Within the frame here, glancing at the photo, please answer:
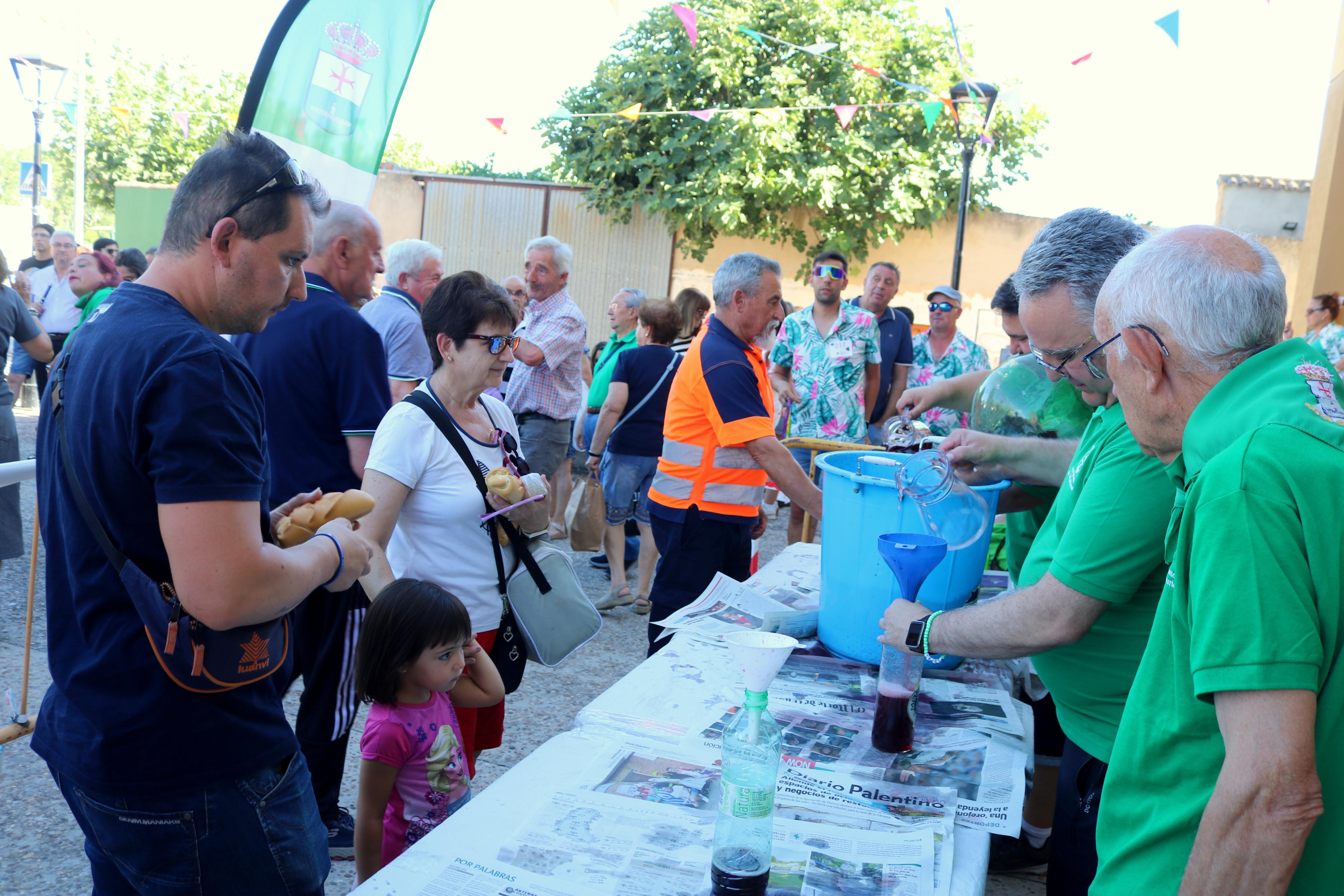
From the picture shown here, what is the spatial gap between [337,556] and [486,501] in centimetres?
94

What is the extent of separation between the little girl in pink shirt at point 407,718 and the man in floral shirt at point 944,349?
458 cm

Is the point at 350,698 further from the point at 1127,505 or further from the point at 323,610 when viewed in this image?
the point at 1127,505

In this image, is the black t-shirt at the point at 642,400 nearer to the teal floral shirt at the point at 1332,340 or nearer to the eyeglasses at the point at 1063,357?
the eyeglasses at the point at 1063,357

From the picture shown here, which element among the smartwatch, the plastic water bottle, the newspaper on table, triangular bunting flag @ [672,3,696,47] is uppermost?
triangular bunting flag @ [672,3,696,47]

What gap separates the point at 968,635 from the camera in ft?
5.92

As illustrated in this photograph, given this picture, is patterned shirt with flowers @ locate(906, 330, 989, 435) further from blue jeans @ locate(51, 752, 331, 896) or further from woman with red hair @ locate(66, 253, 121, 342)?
woman with red hair @ locate(66, 253, 121, 342)

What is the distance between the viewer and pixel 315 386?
2559 mm

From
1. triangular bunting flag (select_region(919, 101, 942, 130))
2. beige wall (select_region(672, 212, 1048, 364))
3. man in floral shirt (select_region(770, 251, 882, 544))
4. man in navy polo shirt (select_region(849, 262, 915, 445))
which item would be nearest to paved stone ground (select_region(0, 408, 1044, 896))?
man in floral shirt (select_region(770, 251, 882, 544))

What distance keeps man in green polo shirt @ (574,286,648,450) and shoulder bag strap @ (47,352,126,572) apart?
467 centimetres

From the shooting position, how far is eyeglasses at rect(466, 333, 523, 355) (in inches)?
98.1

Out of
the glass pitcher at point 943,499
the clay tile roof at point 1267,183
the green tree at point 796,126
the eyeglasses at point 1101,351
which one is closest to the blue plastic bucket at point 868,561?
the glass pitcher at point 943,499

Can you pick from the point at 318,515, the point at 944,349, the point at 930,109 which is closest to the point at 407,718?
the point at 318,515

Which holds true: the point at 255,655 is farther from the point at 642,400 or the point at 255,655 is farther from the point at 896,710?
the point at 642,400

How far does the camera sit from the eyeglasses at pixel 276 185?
1.38m
